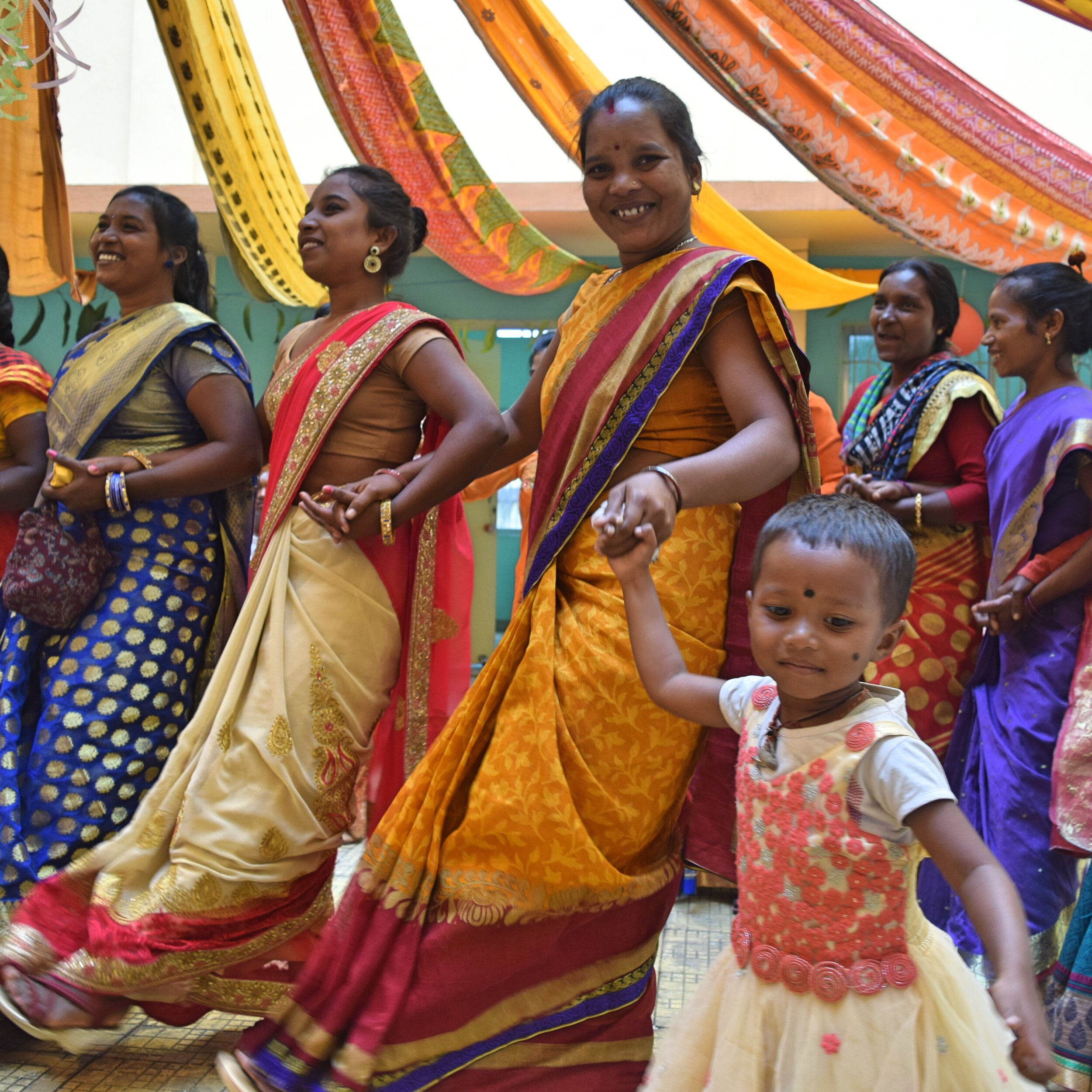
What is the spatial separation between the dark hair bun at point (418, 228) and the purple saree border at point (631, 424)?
3.40 ft

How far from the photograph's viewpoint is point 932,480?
3.49 meters

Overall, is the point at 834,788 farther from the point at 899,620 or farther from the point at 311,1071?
the point at 311,1071

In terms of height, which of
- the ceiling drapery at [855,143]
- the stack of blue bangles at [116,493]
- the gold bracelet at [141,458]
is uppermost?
the ceiling drapery at [855,143]

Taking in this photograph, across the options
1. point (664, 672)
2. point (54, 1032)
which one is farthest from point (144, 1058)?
point (664, 672)

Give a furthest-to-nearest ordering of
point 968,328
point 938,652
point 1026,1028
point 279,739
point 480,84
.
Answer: point 480,84, point 968,328, point 938,652, point 279,739, point 1026,1028

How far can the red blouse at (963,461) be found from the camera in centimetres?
335

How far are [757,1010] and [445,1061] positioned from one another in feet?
2.06

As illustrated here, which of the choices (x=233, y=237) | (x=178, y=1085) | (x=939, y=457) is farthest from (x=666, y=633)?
(x=233, y=237)

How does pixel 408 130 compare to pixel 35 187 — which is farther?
pixel 408 130

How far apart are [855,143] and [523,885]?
8.54ft

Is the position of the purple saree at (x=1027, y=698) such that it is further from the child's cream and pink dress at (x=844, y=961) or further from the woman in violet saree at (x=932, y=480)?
the child's cream and pink dress at (x=844, y=961)

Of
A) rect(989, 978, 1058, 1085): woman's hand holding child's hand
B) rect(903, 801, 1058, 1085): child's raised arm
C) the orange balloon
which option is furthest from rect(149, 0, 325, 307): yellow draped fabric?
the orange balloon

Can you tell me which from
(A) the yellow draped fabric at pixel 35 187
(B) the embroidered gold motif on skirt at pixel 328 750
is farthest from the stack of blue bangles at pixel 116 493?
(A) the yellow draped fabric at pixel 35 187

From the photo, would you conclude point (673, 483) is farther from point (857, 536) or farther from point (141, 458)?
point (141, 458)
